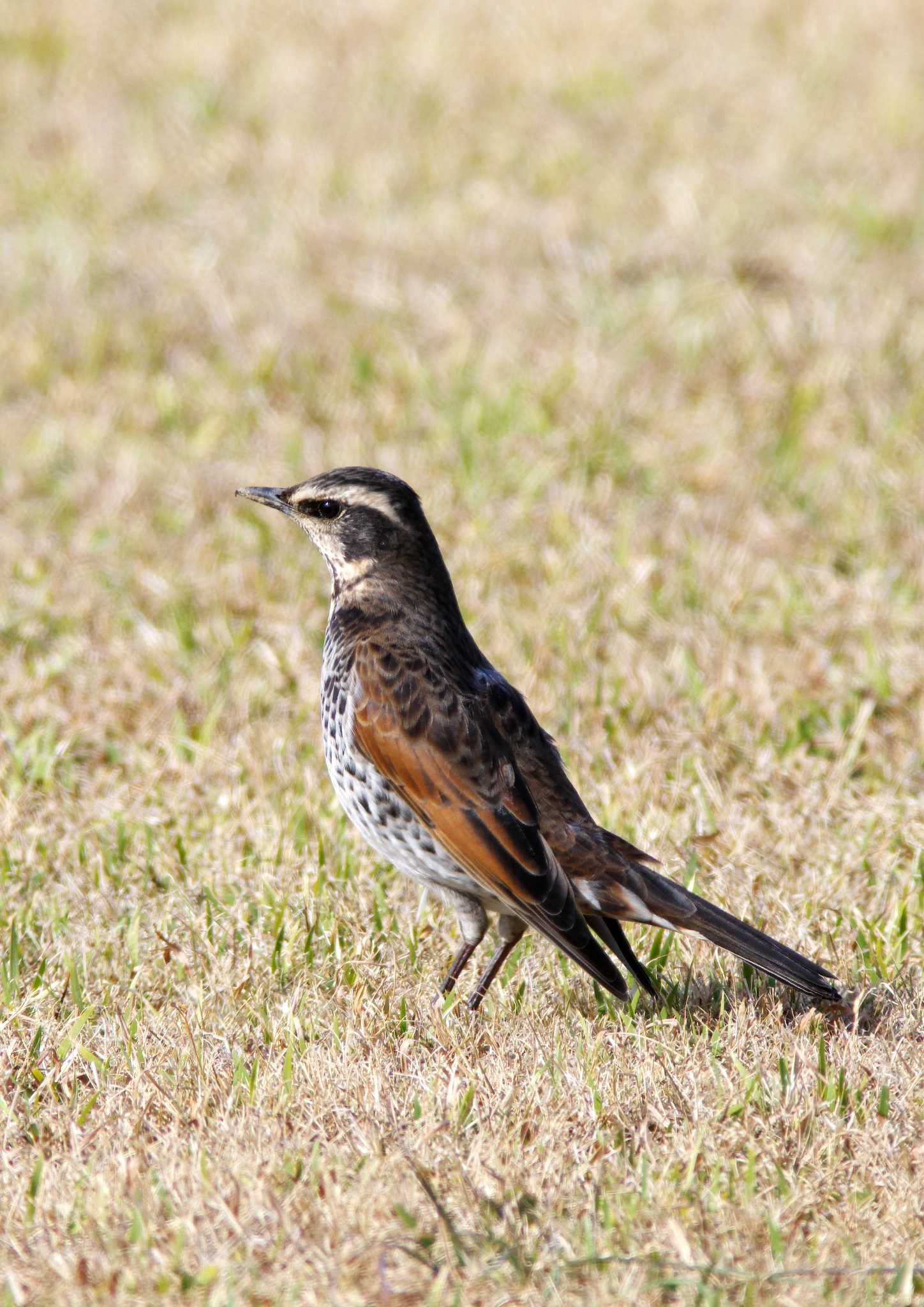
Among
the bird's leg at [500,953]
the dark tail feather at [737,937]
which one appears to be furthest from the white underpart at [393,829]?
the dark tail feather at [737,937]

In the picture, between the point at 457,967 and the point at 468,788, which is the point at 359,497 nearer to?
the point at 468,788

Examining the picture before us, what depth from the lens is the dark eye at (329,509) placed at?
6.04 meters

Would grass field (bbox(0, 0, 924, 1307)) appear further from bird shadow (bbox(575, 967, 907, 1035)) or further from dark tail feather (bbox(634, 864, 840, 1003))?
dark tail feather (bbox(634, 864, 840, 1003))

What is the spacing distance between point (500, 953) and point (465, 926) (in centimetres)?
14

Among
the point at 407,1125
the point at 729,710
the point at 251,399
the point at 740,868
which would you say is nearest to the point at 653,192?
the point at 251,399

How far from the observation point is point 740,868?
641 centimetres

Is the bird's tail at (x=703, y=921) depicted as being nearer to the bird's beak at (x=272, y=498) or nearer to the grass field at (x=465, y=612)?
the grass field at (x=465, y=612)

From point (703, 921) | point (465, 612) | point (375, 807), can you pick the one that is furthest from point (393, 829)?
point (465, 612)

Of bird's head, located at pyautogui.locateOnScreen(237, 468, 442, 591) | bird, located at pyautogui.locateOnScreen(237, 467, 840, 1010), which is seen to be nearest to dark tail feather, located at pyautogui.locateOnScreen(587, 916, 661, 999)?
bird, located at pyautogui.locateOnScreen(237, 467, 840, 1010)

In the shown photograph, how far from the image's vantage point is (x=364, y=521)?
600cm

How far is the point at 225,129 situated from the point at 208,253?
258 cm

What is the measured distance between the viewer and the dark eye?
6.04 m

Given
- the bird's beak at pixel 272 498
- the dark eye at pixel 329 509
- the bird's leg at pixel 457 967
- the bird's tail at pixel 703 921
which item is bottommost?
the bird's leg at pixel 457 967

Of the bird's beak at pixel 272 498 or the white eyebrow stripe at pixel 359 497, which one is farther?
the bird's beak at pixel 272 498
